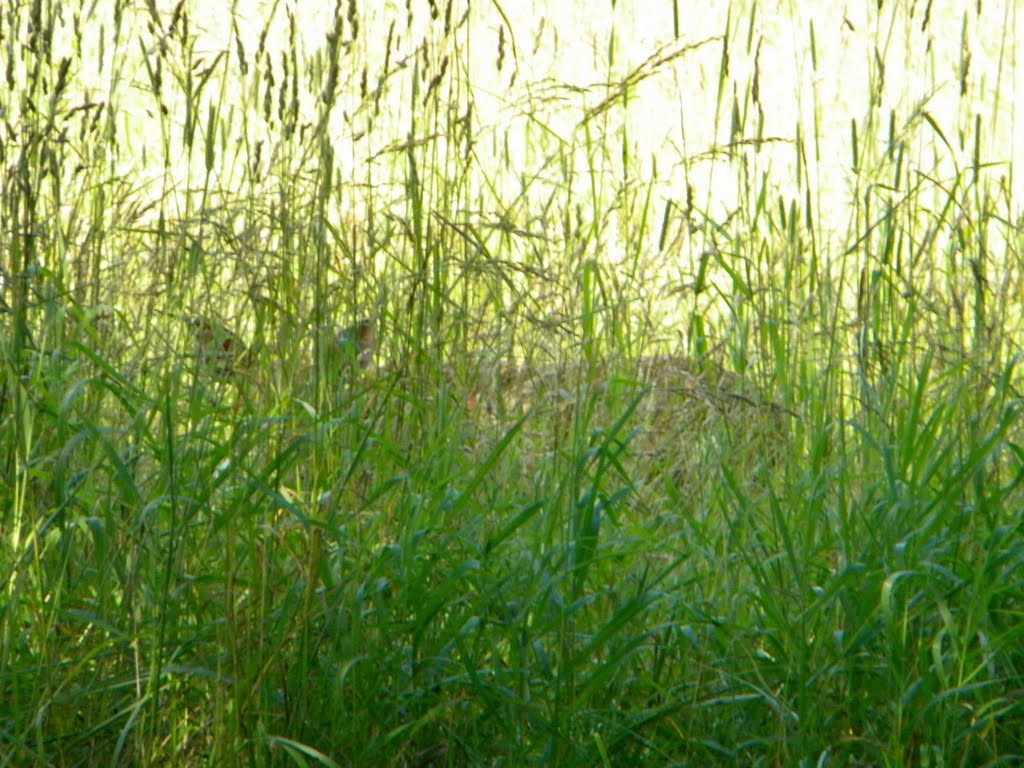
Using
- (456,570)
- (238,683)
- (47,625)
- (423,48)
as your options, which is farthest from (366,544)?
(423,48)

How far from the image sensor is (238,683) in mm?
1521

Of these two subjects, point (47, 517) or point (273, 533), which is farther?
point (47, 517)

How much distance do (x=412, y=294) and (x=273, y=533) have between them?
1.43 ft

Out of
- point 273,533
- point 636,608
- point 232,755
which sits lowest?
point 232,755

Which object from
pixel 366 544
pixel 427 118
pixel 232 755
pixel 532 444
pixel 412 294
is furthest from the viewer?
pixel 532 444

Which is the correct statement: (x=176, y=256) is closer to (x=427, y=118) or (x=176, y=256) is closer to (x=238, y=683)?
(x=427, y=118)

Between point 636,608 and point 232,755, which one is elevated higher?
point 636,608

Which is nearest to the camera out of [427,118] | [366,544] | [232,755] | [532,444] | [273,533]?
[232,755]

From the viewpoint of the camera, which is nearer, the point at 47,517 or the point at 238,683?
the point at 238,683

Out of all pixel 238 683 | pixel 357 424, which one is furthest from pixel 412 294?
pixel 238 683

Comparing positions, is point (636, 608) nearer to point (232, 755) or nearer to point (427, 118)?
point (232, 755)

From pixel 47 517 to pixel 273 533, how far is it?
0.38 m

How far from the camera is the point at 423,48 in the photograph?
2158 millimetres

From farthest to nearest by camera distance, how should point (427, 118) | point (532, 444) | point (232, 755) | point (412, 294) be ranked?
point (532, 444)
point (427, 118)
point (412, 294)
point (232, 755)
